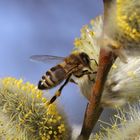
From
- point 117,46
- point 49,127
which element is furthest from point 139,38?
point 49,127

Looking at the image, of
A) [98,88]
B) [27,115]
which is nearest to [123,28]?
[98,88]

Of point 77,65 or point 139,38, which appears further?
point 77,65

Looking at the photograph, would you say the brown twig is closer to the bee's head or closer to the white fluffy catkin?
the white fluffy catkin

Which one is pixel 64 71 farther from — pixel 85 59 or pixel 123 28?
pixel 123 28

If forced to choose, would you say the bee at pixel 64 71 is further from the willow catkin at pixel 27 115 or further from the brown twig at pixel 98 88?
the brown twig at pixel 98 88

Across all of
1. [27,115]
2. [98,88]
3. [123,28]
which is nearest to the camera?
[123,28]

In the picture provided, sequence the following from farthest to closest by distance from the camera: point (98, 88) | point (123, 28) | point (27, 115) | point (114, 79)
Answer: point (27, 115), point (114, 79), point (98, 88), point (123, 28)

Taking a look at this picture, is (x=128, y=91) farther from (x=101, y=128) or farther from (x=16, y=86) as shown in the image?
(x=16, y=86)
